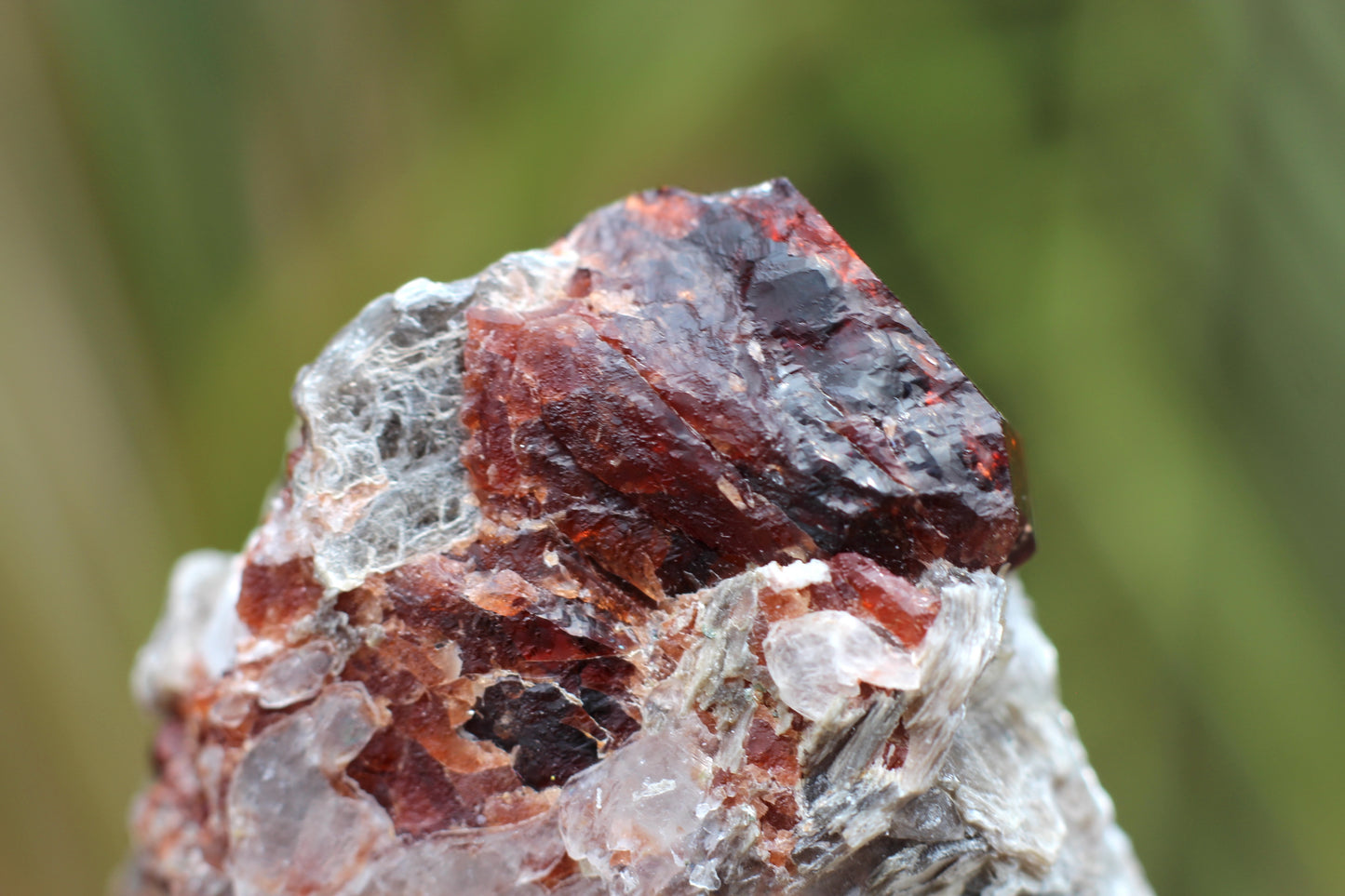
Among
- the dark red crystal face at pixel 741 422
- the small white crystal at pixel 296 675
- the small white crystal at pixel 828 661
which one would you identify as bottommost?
the small white crystal at pixel 828 661

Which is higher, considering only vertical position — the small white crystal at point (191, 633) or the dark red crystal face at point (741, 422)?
the dark red crystal face at point (741, 422)

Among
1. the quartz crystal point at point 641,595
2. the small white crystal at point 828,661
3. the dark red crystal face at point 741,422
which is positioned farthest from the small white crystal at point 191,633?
the small white crystal at point 828,661

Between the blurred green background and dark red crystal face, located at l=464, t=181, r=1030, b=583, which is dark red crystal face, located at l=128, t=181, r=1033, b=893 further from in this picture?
the blurred green background

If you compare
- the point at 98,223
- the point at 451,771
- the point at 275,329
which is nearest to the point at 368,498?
the point at 451,771

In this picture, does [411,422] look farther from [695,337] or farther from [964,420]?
[964,420]

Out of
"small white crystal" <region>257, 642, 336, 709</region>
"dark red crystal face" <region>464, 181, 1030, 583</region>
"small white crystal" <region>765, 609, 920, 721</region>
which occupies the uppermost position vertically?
"dark red crystal face" <region>464, 181, 1030, 583</region>

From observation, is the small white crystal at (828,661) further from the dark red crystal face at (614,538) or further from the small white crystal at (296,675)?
the small white crystal at (296,675)

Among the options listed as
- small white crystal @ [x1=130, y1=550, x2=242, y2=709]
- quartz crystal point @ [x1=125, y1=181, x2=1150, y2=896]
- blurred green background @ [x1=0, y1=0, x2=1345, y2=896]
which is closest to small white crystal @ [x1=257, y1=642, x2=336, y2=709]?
quartz crystal point @ [x1=125, y1=181, x2=1150, y2=896]

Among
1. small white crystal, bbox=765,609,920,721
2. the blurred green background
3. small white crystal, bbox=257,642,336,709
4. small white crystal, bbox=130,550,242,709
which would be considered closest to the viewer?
small white crystal, bbox=765,609,920,721

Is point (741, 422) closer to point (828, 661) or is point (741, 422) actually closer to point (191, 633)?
point (828, 661)
